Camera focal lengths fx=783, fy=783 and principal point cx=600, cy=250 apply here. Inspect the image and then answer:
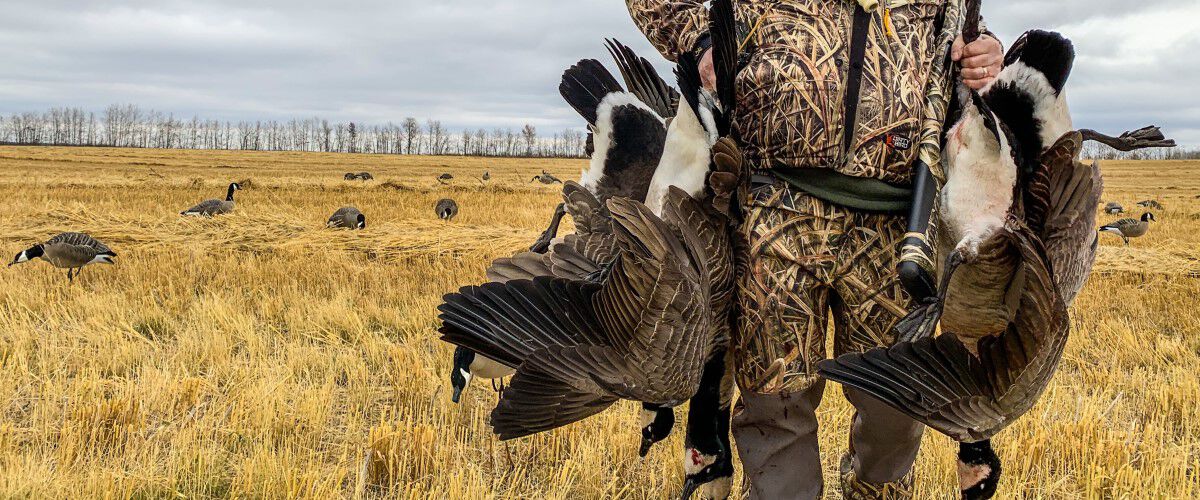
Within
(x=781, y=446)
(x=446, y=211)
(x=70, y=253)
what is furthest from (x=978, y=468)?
(x=446, y=211)

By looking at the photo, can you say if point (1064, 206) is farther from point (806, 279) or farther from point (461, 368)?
point (461, 368)

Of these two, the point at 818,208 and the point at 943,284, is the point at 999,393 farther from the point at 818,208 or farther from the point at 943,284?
the point at 818,208

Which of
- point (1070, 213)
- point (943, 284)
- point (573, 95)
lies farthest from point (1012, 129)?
point (573, 95)

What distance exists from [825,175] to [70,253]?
345 inches

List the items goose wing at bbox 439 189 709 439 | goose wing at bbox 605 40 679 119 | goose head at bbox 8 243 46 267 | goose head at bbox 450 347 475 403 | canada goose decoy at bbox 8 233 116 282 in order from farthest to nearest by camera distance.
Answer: goose head at bbox 8 243 46 267 < canada goose decoy at bbox 8 233 116 282 < goose head at bbox 450 347 475 403 < goose wing at bbox 605 40 679 119 < goose wing at bbox 439 189 709 439

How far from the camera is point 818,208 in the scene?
8.18 feet

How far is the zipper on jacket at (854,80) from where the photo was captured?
2430 millimetres

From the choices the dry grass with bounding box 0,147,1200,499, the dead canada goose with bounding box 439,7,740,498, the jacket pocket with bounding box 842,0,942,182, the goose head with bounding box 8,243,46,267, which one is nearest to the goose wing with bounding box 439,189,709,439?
the dead canada goose with bounding box 439,7,740,498

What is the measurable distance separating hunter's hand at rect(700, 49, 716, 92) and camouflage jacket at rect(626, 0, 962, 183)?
16cm

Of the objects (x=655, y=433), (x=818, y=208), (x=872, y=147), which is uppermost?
(x=872, y=147)

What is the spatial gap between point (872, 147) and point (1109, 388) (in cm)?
351

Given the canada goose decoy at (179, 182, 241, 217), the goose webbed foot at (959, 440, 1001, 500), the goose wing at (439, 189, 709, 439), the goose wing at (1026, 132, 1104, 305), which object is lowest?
the canada goose decoy at (179, 182, 241, 217)

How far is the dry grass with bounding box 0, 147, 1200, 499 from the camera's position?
11.9 ft

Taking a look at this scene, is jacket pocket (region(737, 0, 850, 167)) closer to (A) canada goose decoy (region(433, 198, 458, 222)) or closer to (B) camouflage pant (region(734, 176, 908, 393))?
(B) camouflage pant (region(734, 176, 908, 393))
